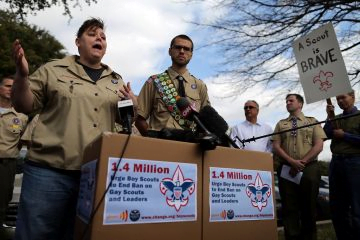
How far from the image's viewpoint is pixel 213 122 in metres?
2.10

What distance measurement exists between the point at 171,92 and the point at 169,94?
23 millimetres

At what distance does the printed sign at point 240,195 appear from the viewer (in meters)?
1.99

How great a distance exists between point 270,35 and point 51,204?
7343 mm

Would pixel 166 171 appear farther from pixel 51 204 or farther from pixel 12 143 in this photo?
pixel 12 143

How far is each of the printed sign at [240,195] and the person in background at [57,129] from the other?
76 centimetres

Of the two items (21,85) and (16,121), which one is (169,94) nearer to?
(21,85)

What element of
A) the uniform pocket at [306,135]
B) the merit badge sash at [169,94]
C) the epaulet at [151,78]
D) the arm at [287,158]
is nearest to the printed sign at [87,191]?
the merit badge sash at [169,94]

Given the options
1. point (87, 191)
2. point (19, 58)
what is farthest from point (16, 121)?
point (87, 191)

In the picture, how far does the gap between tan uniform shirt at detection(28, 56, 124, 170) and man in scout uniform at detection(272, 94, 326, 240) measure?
3.16 m

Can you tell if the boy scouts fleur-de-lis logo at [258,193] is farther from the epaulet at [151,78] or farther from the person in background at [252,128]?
the person in background at [252,128]

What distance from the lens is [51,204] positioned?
209 centimetres

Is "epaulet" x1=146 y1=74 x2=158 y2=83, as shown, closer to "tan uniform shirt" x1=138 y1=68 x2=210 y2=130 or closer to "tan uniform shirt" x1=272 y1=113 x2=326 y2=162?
"tan uniform shirt" x1=138 y1=68 x2=210 y2=130

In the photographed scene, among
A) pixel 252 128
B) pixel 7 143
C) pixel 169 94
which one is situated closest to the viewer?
pixel 169 94

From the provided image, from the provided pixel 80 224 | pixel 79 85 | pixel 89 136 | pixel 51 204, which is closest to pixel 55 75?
pixel 79 85
